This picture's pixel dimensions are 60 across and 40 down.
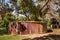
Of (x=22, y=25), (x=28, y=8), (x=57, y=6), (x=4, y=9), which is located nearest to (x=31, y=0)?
(x=28, y=8)

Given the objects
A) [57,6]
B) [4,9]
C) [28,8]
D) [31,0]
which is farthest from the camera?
[57,6]

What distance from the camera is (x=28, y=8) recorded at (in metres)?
18.7

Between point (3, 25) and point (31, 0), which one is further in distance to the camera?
point (3, 25)

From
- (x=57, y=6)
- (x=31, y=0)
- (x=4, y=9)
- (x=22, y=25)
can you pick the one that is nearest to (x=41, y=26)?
(x=22, y=25)

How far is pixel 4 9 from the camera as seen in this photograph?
27.5 metres

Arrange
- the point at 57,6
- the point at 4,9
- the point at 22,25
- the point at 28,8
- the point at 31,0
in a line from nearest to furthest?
1. the point at 31,0
2. the point at 28,8
3. the point at 22,25
4. the point at 4,9
5. the point at 57,6

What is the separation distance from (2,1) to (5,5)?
0.89m

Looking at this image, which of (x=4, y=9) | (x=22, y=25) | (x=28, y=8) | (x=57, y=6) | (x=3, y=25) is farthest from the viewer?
(x=57, y=6)

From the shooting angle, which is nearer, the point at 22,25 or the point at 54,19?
the point at 22,25

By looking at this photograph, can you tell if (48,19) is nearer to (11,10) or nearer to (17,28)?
(11,10)

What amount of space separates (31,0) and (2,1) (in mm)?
11640

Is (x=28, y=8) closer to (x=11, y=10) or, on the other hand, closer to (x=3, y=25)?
(x=11, y=10)

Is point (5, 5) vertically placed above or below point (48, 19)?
above

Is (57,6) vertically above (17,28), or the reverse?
(57,6)
